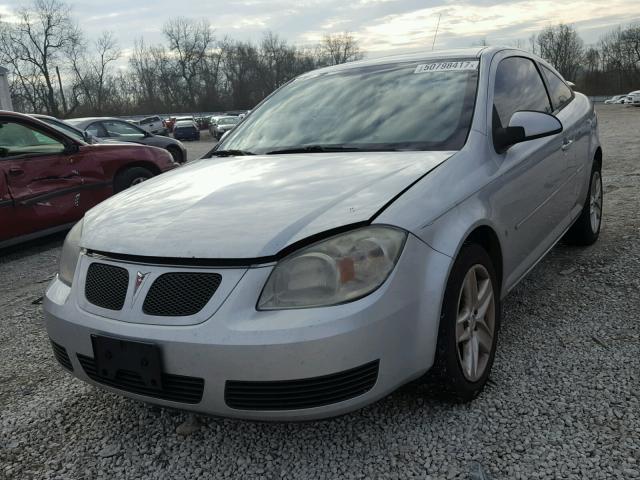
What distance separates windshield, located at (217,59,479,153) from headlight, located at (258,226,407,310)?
2.78 feet

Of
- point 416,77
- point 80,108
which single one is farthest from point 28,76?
point 416,77

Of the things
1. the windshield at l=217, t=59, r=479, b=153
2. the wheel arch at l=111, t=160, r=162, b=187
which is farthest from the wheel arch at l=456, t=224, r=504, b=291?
the wheel arch at l=111, t=160, r=162, b=187

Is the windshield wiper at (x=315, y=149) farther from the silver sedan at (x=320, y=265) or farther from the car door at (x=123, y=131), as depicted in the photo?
the car door at (x=123, y=131)

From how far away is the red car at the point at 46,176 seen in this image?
216 inches

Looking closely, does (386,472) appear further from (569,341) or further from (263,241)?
(569,341)

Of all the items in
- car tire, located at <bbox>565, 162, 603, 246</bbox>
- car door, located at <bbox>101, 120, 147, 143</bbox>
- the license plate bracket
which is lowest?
car tire, located at <bbox>565, 162, 603, 246</bbox>

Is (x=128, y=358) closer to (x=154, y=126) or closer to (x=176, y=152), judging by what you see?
(x=176, y=152)

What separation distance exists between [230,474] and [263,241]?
0.87m

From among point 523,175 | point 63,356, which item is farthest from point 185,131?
point 63,356

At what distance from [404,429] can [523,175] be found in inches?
56.2

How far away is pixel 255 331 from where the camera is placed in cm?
181

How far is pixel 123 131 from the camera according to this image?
12.5 metres

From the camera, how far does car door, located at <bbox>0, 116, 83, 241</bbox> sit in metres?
5.48

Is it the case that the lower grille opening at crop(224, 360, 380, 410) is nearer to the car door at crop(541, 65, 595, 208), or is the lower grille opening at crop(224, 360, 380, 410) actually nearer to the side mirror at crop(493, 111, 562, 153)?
the side mirror at crop(493, 111, 562, 153)
